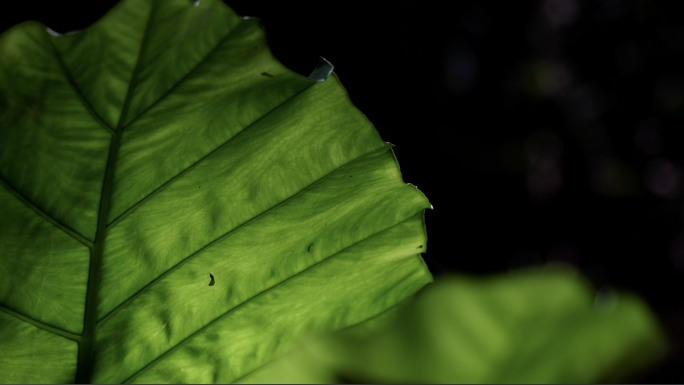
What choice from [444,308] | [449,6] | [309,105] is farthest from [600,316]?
[449,6]

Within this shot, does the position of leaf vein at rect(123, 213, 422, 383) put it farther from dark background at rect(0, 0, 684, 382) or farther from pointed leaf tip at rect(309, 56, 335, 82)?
dark background at rect(0, 0, 684, 382)

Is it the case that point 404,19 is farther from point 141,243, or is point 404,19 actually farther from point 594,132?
point 141,243

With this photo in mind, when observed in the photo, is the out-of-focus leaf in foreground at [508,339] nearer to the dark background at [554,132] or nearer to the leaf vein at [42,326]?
the leaf vein at [42,326]

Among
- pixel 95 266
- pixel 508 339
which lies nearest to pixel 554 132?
pixel 508 339

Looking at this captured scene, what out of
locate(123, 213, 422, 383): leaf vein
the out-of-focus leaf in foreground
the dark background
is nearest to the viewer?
the out-of-focus leaf in foreground

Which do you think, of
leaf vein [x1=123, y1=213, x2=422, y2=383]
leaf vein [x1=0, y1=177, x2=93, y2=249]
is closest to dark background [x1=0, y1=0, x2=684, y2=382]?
leaf vein [x1=123, y1=213, x2=422, y2=383]

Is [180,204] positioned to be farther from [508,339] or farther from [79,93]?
[508,339]

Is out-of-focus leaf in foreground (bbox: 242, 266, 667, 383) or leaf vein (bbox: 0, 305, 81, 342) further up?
out-of-focus leaf in foreground (bbox: 242, 266, 667, 383)
